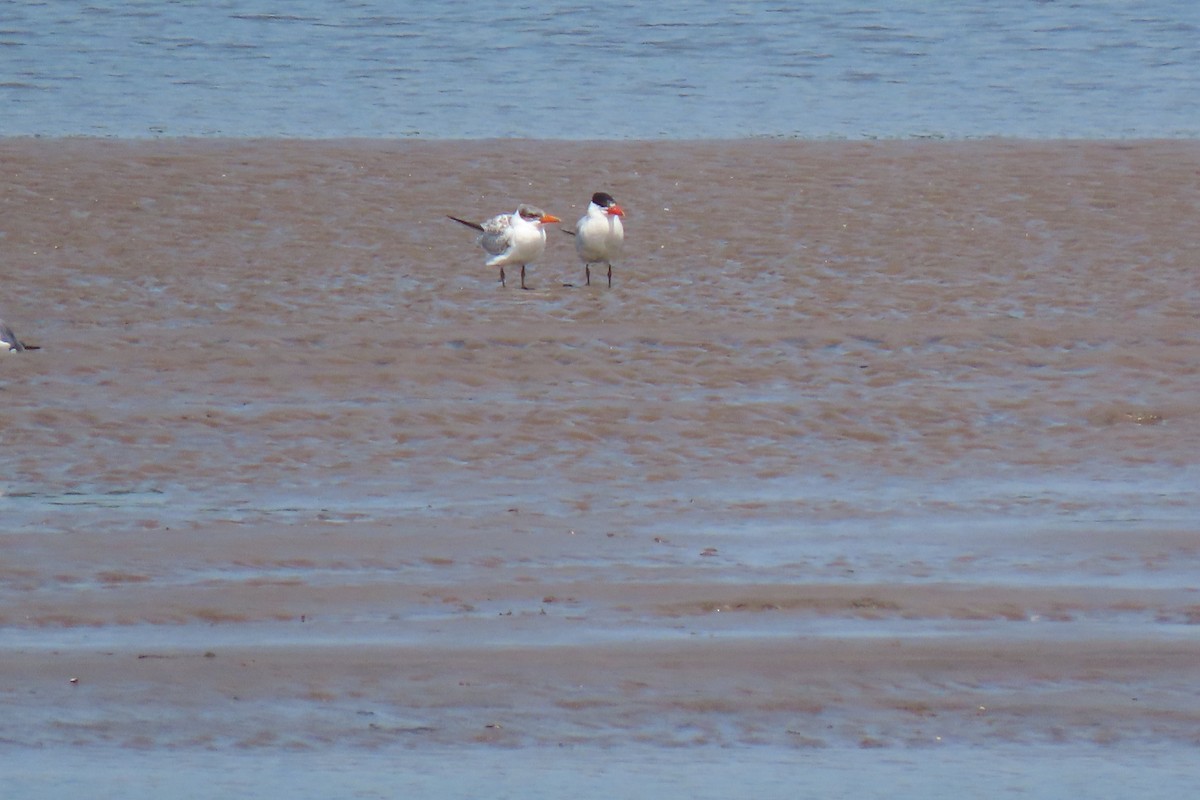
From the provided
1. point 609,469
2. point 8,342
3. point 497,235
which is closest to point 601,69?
point 497,235

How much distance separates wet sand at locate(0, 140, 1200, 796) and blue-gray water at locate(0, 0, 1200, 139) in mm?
2812

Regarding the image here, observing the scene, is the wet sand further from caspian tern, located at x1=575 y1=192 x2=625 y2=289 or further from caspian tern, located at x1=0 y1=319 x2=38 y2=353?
caspian tern, located at x1=575 y1=192 x2=625 y2=289

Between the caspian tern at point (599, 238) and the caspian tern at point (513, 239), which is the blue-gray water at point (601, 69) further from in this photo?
the caspian tern at point (599, 238)

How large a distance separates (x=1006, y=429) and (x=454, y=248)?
13.6ft

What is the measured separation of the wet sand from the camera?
4.46m

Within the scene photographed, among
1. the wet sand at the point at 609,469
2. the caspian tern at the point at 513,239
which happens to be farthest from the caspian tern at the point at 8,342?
the caspian tern at the point at 513,239

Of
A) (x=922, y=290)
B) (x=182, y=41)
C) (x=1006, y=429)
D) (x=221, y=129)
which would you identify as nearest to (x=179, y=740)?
(x=1006, y=429)

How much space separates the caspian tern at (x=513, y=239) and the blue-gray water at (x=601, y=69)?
403 cm

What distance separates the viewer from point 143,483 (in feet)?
20.5

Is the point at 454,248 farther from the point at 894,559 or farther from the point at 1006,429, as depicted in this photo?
the point at 894,559

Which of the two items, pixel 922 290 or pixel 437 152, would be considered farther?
pixel 437 152

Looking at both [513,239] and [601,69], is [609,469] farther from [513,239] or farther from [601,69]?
[601,69]

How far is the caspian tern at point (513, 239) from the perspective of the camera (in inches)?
378

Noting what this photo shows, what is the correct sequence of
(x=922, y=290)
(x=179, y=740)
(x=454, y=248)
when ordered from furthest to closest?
(x=454, y=248) < (x=922, y=290) < (x=179, y=740)
